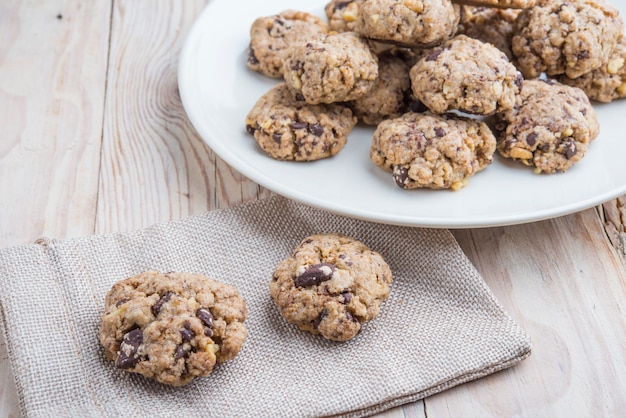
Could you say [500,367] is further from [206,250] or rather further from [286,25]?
[286,25]

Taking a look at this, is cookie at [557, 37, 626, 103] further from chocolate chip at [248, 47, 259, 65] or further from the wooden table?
chocolate chip at [248, 47, 259, 65]

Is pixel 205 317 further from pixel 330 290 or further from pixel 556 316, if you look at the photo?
pixel 556 316

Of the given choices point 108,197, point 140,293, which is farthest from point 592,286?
point 108,197

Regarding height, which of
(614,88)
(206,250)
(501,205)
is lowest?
(206,250)

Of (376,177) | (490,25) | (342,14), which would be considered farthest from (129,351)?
(490,25)

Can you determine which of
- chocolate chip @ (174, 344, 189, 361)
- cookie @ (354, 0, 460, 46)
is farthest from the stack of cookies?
chocolate chip @ (174, 344, 189, 361)

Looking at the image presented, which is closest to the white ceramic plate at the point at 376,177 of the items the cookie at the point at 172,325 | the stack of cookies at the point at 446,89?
the stack of cookies at the point at 446,89

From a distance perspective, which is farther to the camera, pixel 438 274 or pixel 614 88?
pixel 614 88
